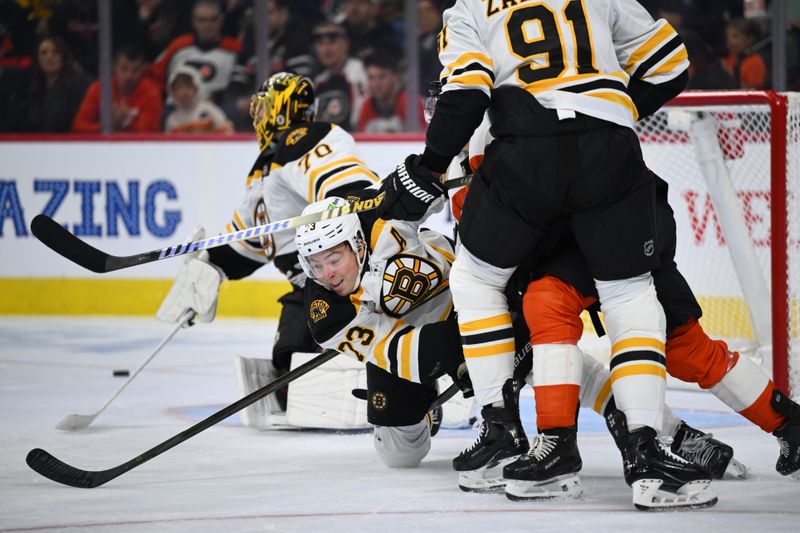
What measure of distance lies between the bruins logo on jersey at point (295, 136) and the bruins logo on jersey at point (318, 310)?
37.3 inches

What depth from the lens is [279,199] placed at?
3.84m

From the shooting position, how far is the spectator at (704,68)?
629 cm

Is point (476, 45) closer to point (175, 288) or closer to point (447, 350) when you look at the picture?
point (447, 350)

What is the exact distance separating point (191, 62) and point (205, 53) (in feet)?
0.29

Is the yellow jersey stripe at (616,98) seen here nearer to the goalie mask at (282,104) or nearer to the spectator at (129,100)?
the goalie mask at (282,104)

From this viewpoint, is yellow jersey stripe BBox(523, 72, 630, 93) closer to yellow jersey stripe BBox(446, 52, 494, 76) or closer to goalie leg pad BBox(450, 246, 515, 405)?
yellow jersey stripe BBox(446, 52, 494, 76)

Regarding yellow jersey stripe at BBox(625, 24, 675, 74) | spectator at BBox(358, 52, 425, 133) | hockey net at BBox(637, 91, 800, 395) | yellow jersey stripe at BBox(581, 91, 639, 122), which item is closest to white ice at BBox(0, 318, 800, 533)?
hockey net at BBox(637, 91, 800, 395)

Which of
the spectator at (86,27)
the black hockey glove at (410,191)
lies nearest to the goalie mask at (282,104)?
the black hockey glove at (410,191)

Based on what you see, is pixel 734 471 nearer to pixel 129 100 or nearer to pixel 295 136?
pixel 295 136

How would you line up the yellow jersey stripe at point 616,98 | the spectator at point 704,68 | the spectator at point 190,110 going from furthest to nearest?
the spectator at point 190,110 < the spectator at point 704,68 < the yellow jersey stripe at point 616,98

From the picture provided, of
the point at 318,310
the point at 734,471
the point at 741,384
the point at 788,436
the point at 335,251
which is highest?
the point at 335,251

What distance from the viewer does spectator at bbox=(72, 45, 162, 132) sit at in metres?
6.92

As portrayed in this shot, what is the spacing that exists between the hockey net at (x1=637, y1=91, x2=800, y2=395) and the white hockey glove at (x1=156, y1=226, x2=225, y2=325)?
158 cm

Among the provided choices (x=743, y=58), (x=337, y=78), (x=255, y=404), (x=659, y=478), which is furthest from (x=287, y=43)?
(x=659, y=478)
